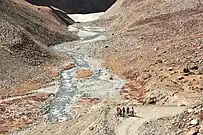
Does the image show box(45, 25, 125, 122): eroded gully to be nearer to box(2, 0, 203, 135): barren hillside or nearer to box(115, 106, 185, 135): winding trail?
box(2, 0, 203, 135): barren hillside

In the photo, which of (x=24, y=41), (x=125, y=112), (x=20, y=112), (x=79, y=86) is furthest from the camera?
(x=24, y=41)

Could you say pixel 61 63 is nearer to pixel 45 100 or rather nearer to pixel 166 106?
pixel 45 100

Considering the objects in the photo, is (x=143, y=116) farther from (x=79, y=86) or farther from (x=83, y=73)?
(x=83, y=73)

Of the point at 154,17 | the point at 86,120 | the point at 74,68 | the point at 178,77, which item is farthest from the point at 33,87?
the point at 154,17

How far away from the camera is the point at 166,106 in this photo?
152 ft

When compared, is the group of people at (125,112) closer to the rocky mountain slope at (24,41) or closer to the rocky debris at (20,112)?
the rocky debris at (20,112)

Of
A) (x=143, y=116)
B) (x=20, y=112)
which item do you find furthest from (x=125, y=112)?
(x=20, y=112)

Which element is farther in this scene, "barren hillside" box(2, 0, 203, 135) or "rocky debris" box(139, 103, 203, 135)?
"barren hillside" box(2, 0, 203, 135)

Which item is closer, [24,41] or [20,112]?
[20,112]

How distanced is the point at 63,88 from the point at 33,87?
4.15 m

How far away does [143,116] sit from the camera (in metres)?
41.5

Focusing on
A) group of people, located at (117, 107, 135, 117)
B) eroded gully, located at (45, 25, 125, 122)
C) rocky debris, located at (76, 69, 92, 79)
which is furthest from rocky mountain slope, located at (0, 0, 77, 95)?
group of people, located at (117, 107, 135, 117)

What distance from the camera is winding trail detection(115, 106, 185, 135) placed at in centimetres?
3791

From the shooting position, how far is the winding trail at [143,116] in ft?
124
